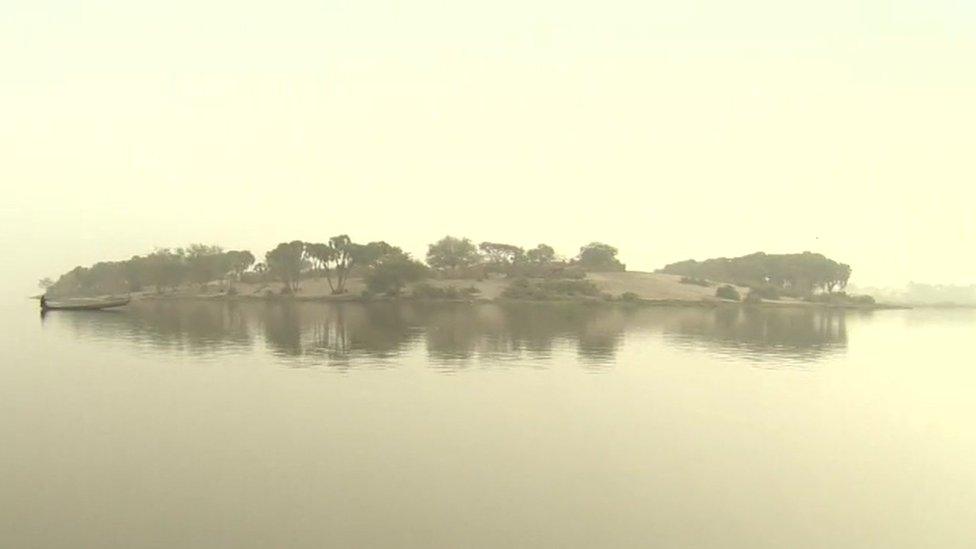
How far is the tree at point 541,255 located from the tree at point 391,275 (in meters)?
36.8

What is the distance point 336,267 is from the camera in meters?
130

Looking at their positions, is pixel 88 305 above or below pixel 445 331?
above

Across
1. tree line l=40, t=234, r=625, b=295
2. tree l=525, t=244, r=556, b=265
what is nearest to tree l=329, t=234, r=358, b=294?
tree line l=40, t=234, r=625, b=295

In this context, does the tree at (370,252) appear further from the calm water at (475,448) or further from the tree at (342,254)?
the calm water at (475,448)

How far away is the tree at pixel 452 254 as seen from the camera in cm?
15100

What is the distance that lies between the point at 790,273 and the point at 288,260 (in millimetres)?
102401

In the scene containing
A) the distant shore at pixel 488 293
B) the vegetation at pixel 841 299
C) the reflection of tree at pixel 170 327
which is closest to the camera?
Answer: the reflection of tree at pixel 170 327

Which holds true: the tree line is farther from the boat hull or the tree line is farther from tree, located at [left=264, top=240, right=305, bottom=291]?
the boat hull

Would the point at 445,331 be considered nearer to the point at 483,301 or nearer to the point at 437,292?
the point at 483,301

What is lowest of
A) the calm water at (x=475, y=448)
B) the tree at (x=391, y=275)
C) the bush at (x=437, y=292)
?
the calm water at (x=475, y=448)

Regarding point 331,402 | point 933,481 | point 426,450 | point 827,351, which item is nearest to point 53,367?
point 331,402

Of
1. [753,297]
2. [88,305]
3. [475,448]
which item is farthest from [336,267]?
[475,448]

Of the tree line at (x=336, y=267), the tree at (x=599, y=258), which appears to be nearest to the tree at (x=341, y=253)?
the tree line at (x=336, y=267)

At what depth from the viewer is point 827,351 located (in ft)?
191
